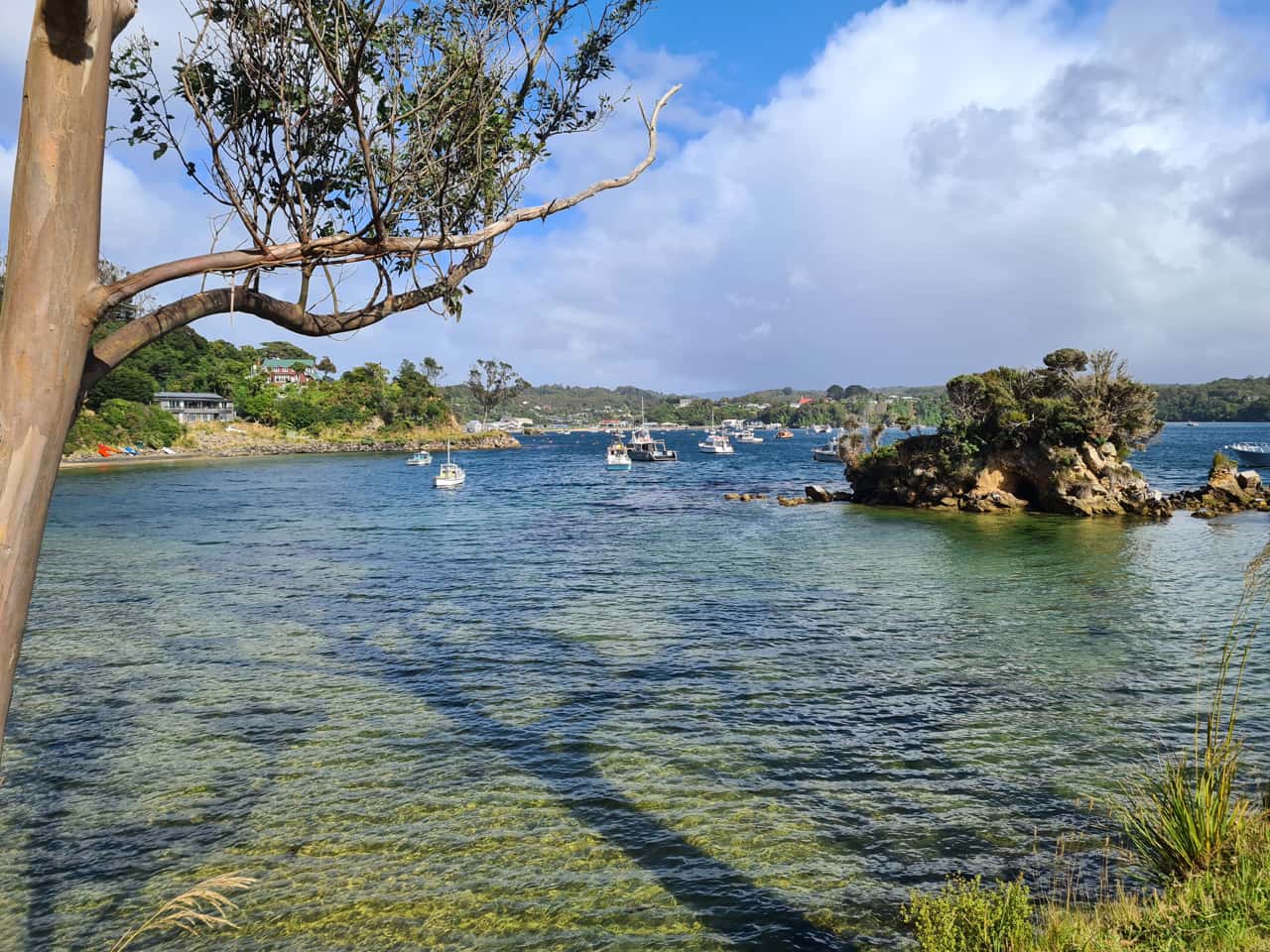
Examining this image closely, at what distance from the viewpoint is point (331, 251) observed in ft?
17.5

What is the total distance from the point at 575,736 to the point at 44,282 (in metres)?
11.8

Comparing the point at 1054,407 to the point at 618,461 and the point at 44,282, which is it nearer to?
the point at 44,282

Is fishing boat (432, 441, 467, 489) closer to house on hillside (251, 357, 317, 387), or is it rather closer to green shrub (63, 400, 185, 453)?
green shrub (63, 400, 185, 453)

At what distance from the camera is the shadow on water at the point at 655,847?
27.2ft

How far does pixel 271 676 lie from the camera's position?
56.9ft

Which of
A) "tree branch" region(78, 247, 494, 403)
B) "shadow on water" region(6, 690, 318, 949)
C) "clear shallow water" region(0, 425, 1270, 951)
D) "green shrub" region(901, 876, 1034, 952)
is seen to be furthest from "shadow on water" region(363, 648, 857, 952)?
"tree branch" region(78, 247, 494, 403)

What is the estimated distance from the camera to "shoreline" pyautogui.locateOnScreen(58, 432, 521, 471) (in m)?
107

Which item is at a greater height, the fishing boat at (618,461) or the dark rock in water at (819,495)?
the fishing boat at (618,461)

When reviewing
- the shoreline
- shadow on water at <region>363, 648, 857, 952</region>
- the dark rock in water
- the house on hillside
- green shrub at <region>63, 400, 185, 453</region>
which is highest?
the house on hillside

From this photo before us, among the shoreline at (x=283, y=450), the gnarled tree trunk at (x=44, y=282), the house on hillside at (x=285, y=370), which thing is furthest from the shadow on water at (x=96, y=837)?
the house on hillside at (x=285, y=370)

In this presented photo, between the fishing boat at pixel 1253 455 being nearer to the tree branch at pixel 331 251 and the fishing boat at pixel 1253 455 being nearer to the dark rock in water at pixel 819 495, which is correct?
the dark rock in water at pixel 819 495

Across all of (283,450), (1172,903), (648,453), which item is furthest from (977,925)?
(283,450)

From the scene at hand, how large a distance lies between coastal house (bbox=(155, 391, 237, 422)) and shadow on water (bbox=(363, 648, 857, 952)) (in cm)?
14128

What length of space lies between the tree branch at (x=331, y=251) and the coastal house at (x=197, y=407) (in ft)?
484
